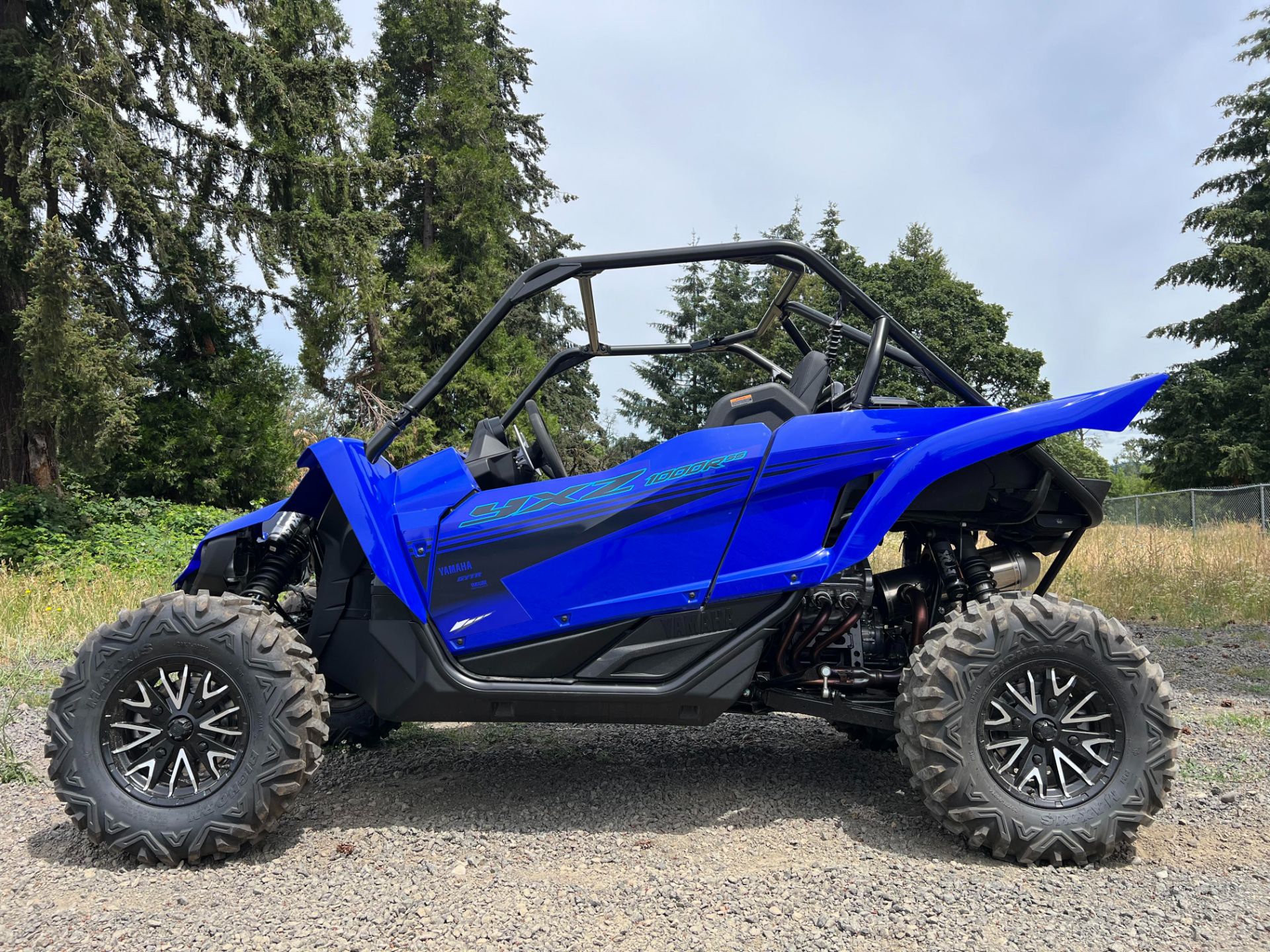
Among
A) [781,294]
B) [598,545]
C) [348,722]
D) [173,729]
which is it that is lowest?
[348,722]

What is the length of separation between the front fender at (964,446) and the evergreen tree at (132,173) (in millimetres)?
12154

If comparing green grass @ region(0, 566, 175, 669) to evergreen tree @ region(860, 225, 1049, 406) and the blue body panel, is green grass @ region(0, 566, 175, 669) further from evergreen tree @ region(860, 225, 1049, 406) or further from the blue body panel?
evergreen tree @ region(860, 225, 1049, 406)

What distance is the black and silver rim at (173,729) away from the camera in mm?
2850

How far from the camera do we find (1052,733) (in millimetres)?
2781

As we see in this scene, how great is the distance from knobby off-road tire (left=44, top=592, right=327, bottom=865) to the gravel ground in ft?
0.63

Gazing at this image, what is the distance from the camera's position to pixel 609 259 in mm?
3096

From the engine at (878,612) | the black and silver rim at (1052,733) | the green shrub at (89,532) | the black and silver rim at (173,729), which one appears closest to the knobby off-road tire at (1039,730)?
the black and silver rim at (1052,733)

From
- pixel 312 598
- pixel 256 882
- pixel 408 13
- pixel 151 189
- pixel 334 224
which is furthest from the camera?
pixel 408 13

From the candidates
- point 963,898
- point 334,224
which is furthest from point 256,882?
point 334,224

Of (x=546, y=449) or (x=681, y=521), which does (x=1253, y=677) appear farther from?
(x=546, y=449)

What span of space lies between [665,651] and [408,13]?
2794 cm

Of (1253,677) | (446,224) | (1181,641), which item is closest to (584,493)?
(1253,677)

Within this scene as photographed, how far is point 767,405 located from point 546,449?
43.5 inches

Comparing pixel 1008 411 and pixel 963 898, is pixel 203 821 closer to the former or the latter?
pixel 963 898
